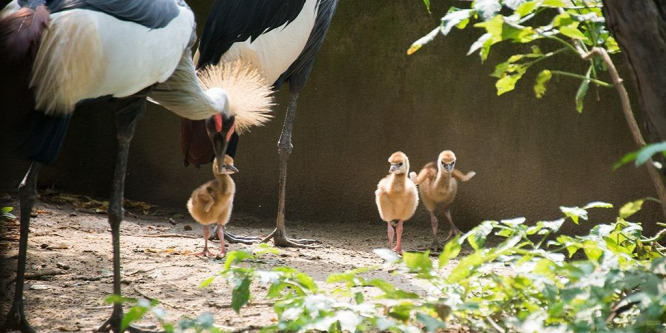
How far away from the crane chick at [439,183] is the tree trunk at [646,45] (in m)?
2.29

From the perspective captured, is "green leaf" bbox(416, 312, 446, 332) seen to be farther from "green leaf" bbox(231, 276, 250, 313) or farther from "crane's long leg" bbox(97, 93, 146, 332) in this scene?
"crane's long leg" bbox(97, 93, 146, 332)

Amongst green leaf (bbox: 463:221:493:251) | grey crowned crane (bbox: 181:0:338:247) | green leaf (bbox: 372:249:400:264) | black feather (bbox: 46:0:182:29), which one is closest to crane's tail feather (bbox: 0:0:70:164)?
black feather (bbox: 46:0:182:29)

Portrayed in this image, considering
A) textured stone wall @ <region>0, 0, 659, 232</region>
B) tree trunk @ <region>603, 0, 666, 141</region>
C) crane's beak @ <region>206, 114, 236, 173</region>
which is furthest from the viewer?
textured stone wall @ <region>0, 0, 659, 232</region>

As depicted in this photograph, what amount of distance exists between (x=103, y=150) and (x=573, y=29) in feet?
13.5

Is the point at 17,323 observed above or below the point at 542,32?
below

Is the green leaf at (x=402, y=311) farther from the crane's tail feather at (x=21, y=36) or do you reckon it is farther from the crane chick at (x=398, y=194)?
the crane chick at (x=398, y=194)

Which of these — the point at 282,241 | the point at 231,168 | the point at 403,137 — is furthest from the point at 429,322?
the point at 403,137

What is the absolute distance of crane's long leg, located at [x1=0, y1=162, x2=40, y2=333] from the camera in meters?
2.71

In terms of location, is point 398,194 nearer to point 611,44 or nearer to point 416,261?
point 611,44

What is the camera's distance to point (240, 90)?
3.81 meters

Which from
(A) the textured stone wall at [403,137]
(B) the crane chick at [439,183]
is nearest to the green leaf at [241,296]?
(B) the crane chick at [439,183]

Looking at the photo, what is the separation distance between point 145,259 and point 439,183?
170 centimetres

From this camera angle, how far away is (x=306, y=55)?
15.0 feet

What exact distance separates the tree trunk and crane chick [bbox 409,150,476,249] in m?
2.29
